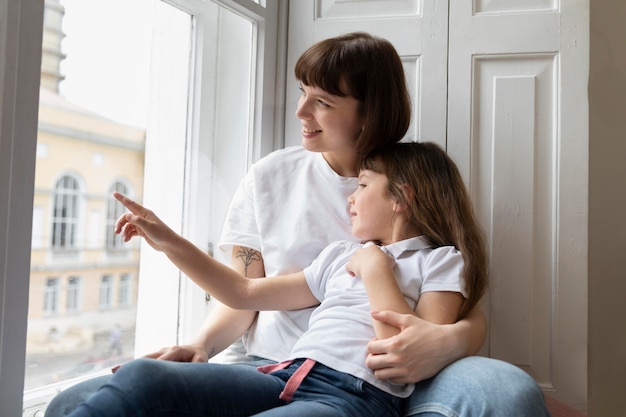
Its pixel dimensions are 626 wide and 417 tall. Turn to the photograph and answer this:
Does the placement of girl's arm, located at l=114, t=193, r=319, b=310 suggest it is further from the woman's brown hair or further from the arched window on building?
the woman's brown hair

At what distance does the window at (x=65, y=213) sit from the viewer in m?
1.25

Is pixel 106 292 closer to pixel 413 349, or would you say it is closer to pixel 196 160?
pixel 196 160

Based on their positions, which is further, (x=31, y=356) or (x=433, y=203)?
(x=433, y=203)

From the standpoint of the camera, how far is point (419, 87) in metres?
1.74

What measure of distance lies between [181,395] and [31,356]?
1.20ft

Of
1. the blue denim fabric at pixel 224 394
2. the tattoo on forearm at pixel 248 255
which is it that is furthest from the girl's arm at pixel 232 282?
the blue denim fabric at pixel 224 394

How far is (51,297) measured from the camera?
1254mm

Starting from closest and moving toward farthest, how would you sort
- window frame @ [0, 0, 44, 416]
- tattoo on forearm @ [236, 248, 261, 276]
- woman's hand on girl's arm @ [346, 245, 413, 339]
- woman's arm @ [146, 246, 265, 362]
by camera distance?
window frame @ [0, 0, 44, 416] < woman's hand on girl's arm @ [346, 245, 413, 339] < woman's arm @ [146, 246, 265, 362] < tattoo on forearm @ [236, 248, 261, 276]

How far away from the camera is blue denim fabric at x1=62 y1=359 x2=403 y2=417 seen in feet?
3.15

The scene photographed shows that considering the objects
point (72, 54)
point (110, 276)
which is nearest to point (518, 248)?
point (110, 276)

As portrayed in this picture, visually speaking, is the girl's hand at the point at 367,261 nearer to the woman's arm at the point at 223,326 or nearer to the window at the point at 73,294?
the woman's arm at the point at 223,326

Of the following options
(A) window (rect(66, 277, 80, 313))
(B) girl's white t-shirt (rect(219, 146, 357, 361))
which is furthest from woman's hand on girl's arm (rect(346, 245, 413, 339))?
(A) window (rect(66, 277, 80, 313))

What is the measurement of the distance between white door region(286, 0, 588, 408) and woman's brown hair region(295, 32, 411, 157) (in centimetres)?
25

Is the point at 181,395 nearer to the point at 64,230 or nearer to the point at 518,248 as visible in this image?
the point at 64,230
